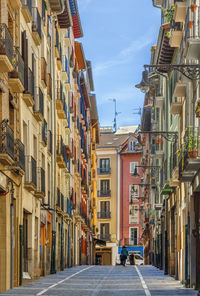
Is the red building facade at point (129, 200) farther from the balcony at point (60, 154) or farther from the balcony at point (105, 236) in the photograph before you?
the balcony at point (60, 154)

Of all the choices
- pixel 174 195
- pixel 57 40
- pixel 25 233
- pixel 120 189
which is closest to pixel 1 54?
pixel 25 233

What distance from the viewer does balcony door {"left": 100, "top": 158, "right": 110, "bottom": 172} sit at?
9877cm

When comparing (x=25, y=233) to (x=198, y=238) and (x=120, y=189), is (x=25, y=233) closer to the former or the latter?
(x=198, y=238)

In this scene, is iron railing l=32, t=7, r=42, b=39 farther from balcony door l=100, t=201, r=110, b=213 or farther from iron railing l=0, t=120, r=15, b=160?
balcony door l=100, t=201, r=110, b=213

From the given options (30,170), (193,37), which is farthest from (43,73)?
(193,37)

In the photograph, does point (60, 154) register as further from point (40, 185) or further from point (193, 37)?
point (193, 37)

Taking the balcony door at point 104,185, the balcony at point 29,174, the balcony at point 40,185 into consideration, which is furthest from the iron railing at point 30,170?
the balcony door at point 104,185

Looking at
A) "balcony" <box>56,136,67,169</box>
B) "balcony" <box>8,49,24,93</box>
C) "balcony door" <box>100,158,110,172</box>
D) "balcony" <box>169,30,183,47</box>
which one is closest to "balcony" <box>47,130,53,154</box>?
"balcony" <box>56,136,67,169</box>

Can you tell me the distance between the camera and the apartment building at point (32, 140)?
22.8 meters

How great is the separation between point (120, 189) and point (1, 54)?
78.7 meters

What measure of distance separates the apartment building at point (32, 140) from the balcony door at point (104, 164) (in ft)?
155

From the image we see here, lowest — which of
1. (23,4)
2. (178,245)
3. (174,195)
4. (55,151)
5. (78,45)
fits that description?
(178,245)

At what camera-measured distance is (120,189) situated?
9769cm

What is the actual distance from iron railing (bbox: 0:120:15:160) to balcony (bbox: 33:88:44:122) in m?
6.63
